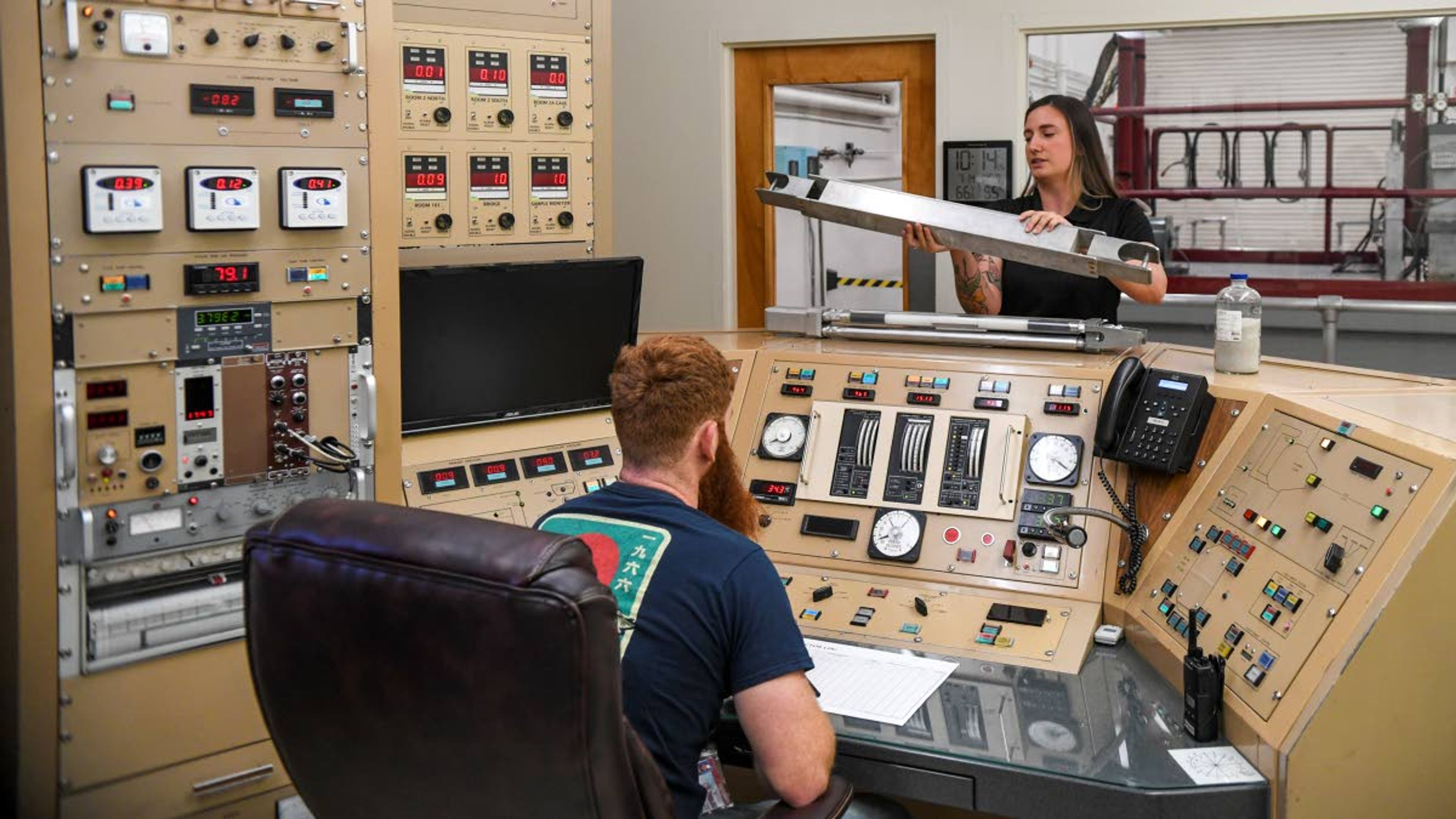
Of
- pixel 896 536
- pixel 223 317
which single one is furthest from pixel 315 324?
pixel 896 536

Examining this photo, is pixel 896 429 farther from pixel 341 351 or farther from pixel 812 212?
pixel 341 351

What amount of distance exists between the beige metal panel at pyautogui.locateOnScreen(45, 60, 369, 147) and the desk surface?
1.43 metres

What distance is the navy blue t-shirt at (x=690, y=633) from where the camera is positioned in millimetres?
1791

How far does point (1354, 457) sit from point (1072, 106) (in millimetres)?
1451

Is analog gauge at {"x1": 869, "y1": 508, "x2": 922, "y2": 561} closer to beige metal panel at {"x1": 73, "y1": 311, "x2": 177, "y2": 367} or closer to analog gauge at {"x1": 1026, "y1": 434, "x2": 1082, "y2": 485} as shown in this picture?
analog gauge at {"x1": 1026, "y1": 434, "x2": 1082, "y2": 485}

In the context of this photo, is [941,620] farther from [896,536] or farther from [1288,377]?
[1288,377]

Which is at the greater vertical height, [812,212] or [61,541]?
[812,212]

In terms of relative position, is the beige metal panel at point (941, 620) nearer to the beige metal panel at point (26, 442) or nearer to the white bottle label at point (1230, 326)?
the white bottle label at point (1230, 326)

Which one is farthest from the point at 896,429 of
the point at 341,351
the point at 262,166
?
the point at 262,166

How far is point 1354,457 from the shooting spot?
6.91 feet

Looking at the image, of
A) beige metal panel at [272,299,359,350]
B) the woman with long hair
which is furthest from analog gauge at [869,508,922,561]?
beige metal panel at [272,299,359,350]

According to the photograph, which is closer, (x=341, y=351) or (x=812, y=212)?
(x=341, y=351)

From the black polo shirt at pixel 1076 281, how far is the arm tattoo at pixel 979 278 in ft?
0.14

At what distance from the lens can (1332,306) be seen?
4320 mm
